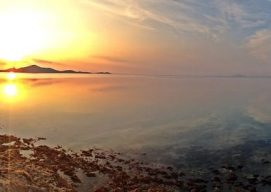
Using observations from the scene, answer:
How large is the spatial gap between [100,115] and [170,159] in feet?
104

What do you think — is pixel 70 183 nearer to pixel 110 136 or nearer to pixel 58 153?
pixel 58 153

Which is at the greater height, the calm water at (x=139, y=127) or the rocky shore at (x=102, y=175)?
the calm water at (x=139, y=127)

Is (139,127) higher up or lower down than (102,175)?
higher up

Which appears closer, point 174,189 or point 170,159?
point 174,189

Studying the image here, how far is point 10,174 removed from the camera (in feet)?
81.5

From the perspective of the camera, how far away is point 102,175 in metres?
29.0

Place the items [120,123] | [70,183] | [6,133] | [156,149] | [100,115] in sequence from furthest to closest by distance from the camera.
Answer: [100,115] → [120,123] → [6,133] → [156,149] → [70,183]

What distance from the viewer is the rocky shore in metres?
25.6

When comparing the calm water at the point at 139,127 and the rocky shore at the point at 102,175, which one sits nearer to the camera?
the rocky shore at the point at 102,175

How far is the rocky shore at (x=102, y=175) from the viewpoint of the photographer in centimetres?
2558

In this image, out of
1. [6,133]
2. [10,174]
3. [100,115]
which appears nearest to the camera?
[10,174]

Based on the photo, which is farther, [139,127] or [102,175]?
[139,127]

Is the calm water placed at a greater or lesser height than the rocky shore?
greater

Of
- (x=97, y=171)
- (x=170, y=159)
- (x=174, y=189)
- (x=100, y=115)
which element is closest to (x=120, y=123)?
(x=100, y=115)
